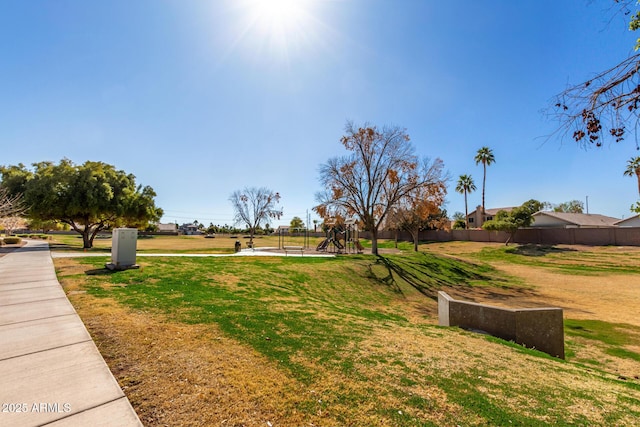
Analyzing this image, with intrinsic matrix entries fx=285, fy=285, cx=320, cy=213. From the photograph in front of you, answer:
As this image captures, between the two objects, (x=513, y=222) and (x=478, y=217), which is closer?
(x=513, y=222)

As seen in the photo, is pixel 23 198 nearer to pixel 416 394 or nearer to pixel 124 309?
pixel 124 309

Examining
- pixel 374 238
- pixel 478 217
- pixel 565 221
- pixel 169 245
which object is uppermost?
pixel 478 217

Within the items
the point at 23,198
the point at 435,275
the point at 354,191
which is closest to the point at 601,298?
the point at 435,275

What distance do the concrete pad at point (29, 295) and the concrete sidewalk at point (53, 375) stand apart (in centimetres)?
68

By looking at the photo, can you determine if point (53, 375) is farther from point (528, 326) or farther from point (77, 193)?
point (77, 193)

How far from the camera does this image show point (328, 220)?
82.4 ft

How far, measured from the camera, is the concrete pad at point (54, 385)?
2.82m

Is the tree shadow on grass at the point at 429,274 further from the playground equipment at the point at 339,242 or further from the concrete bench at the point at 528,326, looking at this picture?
the concrete bench at the point at 528,326

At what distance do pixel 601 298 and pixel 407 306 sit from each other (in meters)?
11.3

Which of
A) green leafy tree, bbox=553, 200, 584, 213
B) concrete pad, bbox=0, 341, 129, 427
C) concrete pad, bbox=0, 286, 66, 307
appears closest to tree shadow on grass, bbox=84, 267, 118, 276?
concrete pad, bbox=0, 286, 66, 307

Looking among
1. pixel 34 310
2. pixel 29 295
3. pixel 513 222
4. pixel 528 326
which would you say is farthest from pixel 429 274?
pixel 513 222

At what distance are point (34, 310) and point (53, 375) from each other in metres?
3.97

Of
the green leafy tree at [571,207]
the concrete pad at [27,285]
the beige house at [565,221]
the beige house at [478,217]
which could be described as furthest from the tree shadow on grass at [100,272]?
the green leafy tree at [571,207]

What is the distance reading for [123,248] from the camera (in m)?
12.1
